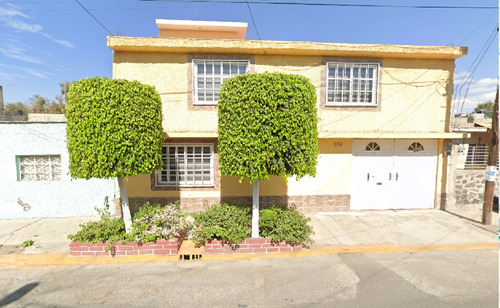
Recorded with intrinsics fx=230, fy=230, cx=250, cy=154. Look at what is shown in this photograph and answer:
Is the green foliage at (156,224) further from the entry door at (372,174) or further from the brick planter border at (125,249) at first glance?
the entry door at (372,174)

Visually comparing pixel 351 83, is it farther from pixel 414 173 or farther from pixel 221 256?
pixel 221 256

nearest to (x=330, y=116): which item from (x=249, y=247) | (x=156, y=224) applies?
(x=249, y=247)

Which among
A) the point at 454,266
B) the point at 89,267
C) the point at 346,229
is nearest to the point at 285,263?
the point at 346,229

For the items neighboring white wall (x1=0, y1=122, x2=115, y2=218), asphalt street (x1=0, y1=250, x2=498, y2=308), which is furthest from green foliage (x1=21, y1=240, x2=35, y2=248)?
neighboring white wall (x1=0, y1=122, x2=115, y2=218)

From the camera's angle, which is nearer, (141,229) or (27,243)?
(141,229)

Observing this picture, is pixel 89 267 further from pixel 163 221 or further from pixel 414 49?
pixel 414 49

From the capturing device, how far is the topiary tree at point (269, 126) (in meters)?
4.19

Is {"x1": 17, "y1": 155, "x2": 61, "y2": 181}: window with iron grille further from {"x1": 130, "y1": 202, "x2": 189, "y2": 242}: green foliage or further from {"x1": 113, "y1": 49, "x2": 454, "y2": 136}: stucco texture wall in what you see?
{"x1": 130, "y1": 202, "x2": 189, "y2": 242}: green foliage

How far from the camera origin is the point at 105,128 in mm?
4090

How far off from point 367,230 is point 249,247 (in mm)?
3260

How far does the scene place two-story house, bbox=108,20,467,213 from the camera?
21.8 ft

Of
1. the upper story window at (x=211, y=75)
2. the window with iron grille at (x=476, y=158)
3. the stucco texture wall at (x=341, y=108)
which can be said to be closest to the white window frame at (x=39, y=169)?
the stucco texture wall at (x=341, y=108)

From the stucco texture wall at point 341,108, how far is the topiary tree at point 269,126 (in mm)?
2629

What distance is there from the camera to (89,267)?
4.31 metres
